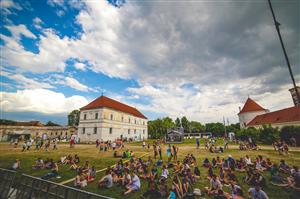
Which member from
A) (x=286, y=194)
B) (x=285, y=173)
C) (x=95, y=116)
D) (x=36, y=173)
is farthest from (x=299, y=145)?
(x=95, y=116)

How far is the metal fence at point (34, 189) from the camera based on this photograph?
5.50 metres

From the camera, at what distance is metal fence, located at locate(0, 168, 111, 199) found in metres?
5.50

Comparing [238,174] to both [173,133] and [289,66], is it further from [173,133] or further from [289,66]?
[173,133]

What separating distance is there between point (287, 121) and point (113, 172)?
41.4 meters

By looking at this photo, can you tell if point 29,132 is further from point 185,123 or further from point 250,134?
point 185,123

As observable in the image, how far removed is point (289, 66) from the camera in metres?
7.20

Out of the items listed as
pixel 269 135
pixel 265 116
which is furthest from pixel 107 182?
pixel 265 116

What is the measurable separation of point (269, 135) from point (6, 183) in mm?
38537

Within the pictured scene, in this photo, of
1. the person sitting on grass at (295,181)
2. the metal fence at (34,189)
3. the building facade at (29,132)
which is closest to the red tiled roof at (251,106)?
the person sitting on grass at (295,181)

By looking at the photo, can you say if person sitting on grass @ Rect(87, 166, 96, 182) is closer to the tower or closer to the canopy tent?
the canopy tent

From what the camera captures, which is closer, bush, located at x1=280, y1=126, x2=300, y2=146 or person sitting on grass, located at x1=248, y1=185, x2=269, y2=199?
person sitting on grass, located at x1=248, y1=185, x2=269, y2=199

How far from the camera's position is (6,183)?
24.8 feet

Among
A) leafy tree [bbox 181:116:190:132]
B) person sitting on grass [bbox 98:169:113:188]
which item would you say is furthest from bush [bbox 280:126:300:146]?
leafy tree [bbox 181:116:190:132]

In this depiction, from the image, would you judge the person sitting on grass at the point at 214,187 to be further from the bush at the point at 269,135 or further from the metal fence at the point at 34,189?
the bush at the point at 269,135
